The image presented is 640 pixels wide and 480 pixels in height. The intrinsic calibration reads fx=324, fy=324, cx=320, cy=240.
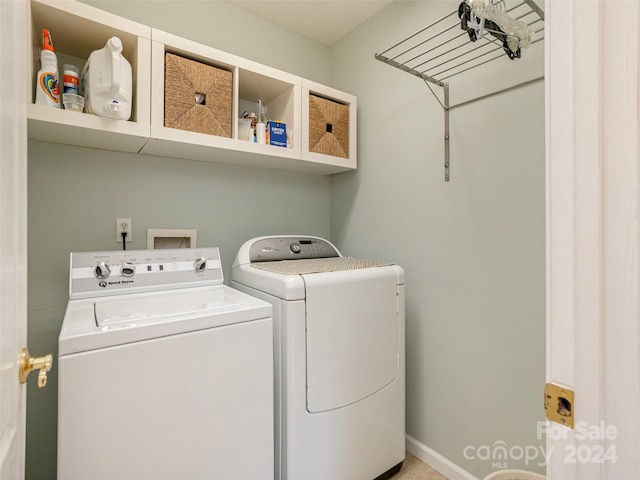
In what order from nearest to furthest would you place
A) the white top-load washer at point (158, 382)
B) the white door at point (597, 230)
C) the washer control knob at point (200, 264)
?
the white door at point (597, 230), the white top-load washer at point (158, 382), the washer control knob at point (200, 264)

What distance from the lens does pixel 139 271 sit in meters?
1.44

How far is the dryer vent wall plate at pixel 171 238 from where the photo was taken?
1.67 meters

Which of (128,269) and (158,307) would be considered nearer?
(158,307)

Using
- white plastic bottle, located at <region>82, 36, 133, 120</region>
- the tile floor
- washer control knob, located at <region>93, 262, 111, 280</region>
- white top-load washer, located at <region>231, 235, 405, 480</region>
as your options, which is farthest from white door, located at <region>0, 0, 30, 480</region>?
the tile floor

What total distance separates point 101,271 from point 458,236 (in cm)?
163

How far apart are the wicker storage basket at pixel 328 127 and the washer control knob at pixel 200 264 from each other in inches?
33.5

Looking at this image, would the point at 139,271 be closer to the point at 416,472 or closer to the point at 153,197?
the point at 153,197

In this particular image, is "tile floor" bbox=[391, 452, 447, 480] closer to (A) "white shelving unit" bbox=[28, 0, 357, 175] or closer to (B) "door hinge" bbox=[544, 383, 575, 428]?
(B) "door hinge" bbox=[544, 383, 575, 428]

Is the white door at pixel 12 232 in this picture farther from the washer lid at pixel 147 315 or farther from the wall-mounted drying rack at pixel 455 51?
the wall-mounted drying rack at pixel 455 51

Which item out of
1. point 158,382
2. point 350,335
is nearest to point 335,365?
point 350,335

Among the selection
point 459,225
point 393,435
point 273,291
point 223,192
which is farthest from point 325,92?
point 393,435

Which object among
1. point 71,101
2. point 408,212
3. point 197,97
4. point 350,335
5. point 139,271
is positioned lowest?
point 350,335

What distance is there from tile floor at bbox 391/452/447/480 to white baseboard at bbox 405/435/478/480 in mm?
23

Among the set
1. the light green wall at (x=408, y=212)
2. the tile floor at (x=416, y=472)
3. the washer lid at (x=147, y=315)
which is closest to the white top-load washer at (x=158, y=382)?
the washer lid at (x=147, y=315)
